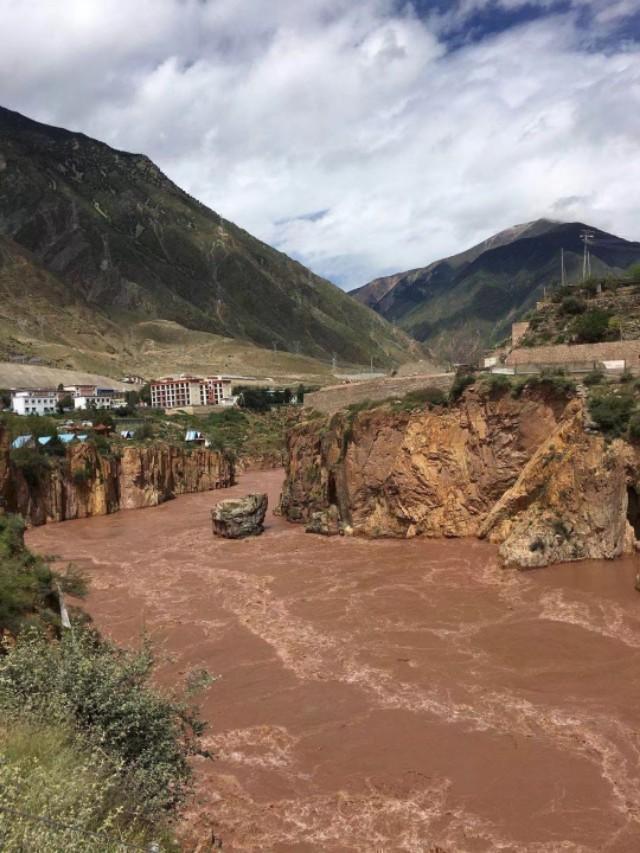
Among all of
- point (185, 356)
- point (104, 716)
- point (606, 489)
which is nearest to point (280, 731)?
point (104, 716)

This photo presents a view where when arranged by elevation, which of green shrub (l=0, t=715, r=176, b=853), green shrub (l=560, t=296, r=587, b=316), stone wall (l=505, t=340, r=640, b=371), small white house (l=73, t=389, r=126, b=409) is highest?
green shrub (l=560, t=296, r=587, b=316)

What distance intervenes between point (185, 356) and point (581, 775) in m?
111

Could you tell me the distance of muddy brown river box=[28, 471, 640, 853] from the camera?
345 inches

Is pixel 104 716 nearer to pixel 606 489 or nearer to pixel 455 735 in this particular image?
pixel 455 735

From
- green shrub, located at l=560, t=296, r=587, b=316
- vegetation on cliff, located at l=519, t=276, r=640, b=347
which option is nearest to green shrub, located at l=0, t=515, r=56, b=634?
vegetation on cliff, located at l=519, t=276, r=640, b=347

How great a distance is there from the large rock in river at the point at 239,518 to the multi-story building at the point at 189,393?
51.5 m

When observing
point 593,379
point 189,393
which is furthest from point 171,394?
point 593,379

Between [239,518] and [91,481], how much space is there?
46.8 ft

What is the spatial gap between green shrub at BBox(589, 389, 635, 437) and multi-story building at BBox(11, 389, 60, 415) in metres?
57.7

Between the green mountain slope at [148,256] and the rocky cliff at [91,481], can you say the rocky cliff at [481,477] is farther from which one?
the green mountain slope at [148,256]

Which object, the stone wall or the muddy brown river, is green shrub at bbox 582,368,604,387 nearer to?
the stone wall

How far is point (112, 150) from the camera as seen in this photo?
18825 centimetres

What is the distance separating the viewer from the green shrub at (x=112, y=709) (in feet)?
19.5

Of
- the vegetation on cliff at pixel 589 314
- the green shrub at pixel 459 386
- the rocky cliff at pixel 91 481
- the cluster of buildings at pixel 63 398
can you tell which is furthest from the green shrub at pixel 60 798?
the cluster of buildings at pixel 63 398
